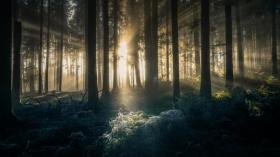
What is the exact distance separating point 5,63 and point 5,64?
0.12ft

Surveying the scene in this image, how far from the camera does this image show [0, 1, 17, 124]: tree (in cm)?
1046

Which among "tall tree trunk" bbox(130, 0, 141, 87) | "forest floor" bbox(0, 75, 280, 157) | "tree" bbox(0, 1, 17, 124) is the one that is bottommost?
"forest floor" bbox(0, 75, 280, 157)

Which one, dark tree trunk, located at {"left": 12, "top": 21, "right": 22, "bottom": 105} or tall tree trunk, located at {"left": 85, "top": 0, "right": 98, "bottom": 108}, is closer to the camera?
tall tree trunk, located at {"left": 85, "top": 0, "right": 98, "bottom": 108}

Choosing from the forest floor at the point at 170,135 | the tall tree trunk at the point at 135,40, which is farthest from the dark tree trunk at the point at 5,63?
the tall tree trunk at the point at 135,40

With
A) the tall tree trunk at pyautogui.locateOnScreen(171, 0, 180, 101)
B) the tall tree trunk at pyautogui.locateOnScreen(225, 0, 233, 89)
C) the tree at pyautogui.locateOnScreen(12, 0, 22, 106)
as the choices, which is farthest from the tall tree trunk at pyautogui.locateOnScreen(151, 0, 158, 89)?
the tree at pyautogui.locateOnScreen(12, 0, 22, 106)

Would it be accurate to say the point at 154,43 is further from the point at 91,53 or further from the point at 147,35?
the point at 91,53

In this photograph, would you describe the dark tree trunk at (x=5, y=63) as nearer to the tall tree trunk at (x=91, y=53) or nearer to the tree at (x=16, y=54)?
the tall tree trunk at (x=91, y=53)

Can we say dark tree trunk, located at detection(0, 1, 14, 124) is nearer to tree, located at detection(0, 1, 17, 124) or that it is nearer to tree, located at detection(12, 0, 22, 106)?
tree, located at detection(0, 1, 17, 124)

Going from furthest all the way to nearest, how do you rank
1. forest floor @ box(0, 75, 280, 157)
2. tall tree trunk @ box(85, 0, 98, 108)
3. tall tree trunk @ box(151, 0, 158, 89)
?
tall tree trunk @ box(151, 0, 158, 89) < tall tree trunk @ box(85, 0, 98, 108) < forest floor @ box(0, 75, 280, 157)

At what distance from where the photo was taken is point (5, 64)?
35.2 ft

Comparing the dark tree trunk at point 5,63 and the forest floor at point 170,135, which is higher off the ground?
the dark tree trunk at point 5,63

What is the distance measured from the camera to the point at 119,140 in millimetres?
7676

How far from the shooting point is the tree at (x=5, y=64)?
10.5m

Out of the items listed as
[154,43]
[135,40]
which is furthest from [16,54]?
[135,40]
